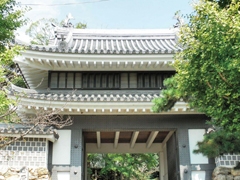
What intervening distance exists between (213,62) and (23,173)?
5.25 m

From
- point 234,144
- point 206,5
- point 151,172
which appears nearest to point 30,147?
point 234,144

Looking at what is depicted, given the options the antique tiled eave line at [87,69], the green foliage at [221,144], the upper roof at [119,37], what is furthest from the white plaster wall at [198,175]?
the upper roof at [119,37]

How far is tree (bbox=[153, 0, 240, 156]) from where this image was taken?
3.85 metres

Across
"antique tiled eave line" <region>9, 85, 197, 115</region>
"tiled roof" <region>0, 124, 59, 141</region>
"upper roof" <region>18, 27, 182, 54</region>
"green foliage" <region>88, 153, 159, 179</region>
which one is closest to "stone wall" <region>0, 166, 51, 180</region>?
"tiled roof" <region>0, 124, 59, 141</region>

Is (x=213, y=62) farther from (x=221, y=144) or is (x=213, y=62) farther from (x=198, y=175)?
(x=198, y=175)

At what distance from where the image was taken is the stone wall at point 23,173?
23.9ft

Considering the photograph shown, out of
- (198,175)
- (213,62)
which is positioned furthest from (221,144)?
(198,175)

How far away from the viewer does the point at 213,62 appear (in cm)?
405

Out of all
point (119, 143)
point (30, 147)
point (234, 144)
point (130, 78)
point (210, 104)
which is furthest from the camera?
point (119, 143)

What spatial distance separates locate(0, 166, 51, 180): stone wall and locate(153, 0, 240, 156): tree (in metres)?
4.22

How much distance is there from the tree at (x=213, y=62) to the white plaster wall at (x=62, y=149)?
4.18 metres

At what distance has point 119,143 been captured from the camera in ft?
35.7

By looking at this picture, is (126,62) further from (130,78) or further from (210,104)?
(210,104)

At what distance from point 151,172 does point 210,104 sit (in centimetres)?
1683
